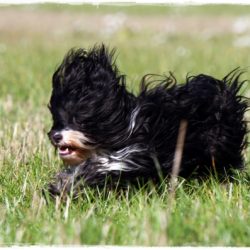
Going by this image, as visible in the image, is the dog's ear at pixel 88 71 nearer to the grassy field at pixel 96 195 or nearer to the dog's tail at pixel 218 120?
the dog's tail at pixel 218 120

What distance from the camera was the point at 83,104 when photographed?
496 cm

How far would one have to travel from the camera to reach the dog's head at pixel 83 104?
482 cm

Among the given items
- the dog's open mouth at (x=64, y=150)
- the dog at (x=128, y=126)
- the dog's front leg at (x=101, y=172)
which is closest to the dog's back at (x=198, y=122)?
the dog at (x=128, y=126)

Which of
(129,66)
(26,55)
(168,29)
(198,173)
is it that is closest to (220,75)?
(129,66)

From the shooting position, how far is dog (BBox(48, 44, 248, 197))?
485 cm

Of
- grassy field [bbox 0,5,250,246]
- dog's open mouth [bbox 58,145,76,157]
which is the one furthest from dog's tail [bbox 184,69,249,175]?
dog's open mouth [bbox 58,145,76,157]

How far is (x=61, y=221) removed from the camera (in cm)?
413

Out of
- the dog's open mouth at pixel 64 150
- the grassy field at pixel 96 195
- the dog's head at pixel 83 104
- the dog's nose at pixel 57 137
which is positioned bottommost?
the grassy field at pixel 96 195

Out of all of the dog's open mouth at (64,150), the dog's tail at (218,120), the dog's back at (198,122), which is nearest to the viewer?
the dog's open mouth at (64,150)

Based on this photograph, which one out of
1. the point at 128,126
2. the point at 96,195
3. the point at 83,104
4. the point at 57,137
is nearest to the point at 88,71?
the point at 83,104

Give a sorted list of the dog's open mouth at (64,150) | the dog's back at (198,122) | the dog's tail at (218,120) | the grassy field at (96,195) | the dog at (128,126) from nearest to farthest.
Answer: the grassy field at (96,195) < the dog's open mouth at (64,150) < the dog at (128,126) < the dog's back at (198,122) < the dog's tail at (218,120)

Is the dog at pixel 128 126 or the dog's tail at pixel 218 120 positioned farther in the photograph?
the dog's tail at pixel 218 120

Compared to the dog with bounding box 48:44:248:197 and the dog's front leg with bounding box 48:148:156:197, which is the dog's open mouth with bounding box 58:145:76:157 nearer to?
the dog with bounding box 48:44:248:197

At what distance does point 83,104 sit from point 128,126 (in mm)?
294
